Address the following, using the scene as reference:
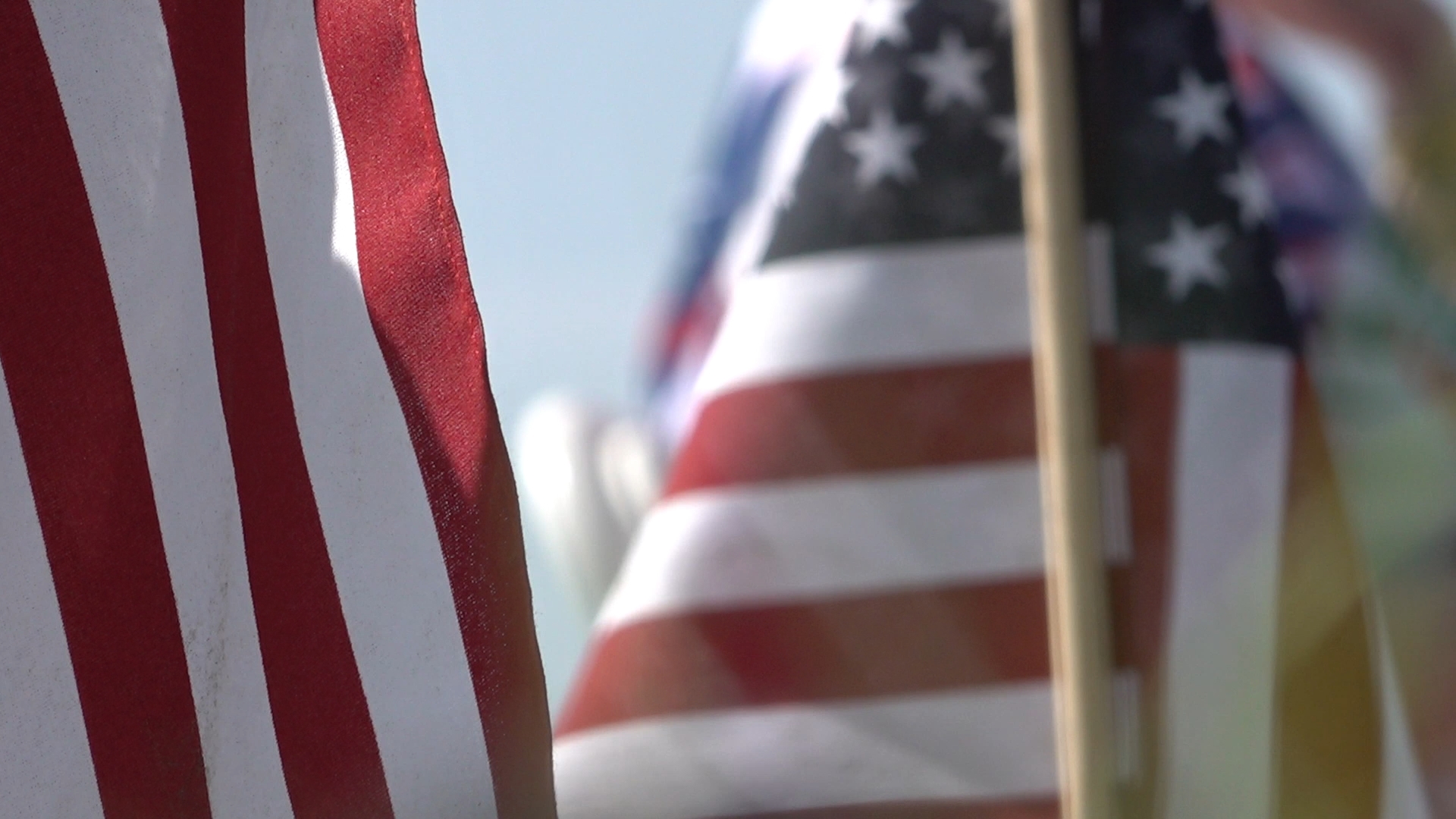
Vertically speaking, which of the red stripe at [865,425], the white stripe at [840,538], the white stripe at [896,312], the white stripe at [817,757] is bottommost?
the white stripe at [817,757]

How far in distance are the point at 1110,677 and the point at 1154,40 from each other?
697 mm

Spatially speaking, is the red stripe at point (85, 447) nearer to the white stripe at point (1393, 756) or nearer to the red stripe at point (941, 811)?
the red stripe at point (941, 811)

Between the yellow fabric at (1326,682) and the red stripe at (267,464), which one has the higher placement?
the red stripe at (267,464)

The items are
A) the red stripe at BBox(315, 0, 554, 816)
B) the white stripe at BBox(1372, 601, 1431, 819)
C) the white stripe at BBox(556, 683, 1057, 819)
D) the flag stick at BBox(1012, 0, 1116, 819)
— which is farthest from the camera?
the white stripe at BBox(556, 683, 1057, 819)

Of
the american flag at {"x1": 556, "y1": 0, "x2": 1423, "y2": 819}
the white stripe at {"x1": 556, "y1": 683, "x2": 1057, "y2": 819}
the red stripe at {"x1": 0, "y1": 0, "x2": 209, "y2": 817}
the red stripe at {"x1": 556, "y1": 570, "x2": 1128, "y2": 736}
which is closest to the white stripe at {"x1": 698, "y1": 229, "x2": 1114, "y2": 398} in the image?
the american flag at {"x1": 556, "y1": 0, "x2": 1423, "y2": 819}

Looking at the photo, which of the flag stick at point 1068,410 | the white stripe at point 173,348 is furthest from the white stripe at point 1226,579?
the white stripe at point 173,348

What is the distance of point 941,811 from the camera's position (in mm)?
1817

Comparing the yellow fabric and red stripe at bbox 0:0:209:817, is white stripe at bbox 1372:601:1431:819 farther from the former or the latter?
red stripe at bbox 0:0:209:817

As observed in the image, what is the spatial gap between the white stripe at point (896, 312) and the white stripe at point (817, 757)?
371 mm

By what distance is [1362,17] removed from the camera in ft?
7.02

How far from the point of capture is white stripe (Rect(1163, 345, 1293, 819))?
1.72 m

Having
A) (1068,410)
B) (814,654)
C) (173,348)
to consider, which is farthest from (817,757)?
(173,348)

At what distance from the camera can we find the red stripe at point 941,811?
5.86ft

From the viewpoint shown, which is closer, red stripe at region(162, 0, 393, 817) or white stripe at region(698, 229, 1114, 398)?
red stripe at region(162, 0, 393, 817)
